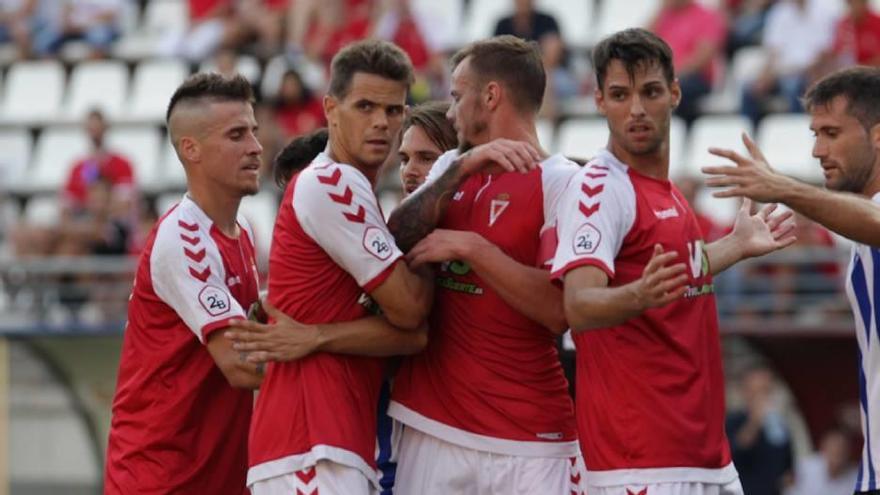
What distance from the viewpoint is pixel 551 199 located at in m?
7.52

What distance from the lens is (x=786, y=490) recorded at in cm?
1467

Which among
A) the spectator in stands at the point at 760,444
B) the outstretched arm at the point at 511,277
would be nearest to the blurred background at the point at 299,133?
the spectator in stands at the point at 760,444

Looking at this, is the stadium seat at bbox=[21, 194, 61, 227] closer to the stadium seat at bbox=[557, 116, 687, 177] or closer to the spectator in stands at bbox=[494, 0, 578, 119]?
the spectator in stands at bbox=[494, 0, 578, 119]

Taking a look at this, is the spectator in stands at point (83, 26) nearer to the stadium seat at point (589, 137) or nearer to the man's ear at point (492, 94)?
the stadium seat at point (589, 137)

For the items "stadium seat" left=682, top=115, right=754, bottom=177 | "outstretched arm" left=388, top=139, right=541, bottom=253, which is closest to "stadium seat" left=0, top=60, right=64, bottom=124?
"stadium seat" left=682, top=115, right=754, bottom=177

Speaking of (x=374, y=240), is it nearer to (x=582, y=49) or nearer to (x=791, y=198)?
(x=791, y=198)

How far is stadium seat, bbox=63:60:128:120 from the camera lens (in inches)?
814

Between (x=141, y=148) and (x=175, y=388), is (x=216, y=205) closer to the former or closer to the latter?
(x=175, y=388)

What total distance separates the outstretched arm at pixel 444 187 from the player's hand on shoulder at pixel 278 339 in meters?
0.55

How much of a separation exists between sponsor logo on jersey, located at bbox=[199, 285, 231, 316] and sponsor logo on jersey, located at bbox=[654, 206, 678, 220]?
6.40 ft

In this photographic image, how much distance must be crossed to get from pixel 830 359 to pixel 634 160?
810 centimetres

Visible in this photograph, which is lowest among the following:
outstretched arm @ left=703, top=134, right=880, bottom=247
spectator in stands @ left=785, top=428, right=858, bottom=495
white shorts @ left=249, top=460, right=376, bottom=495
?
spectator in stands @ left=785, top=428, right=858, bottom=495

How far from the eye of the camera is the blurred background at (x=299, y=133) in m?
15.0

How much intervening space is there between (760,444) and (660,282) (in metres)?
8.27
